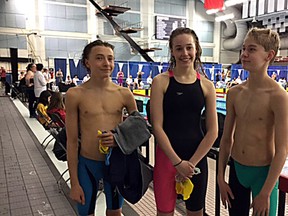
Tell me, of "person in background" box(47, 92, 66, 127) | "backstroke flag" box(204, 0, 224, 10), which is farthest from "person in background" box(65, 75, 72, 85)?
"person in background" box(47, 92, 66, 127)

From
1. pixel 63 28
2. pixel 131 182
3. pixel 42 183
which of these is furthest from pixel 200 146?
pixel 63 28

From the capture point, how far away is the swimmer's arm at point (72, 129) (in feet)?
5.17

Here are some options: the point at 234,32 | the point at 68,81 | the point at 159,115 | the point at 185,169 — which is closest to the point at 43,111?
the point at 159,115

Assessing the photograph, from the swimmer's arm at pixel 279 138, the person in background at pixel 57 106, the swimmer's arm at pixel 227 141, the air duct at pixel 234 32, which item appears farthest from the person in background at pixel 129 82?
the swimmer's arm at pixel 279 138

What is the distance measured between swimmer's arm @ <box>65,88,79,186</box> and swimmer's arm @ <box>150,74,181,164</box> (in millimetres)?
439

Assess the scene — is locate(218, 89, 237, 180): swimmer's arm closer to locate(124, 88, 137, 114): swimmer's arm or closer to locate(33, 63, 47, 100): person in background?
locate(124, 88, 137, 114): swimmer's arm

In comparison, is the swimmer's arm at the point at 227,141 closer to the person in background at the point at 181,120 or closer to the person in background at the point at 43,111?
the person in background at the point at 181,120

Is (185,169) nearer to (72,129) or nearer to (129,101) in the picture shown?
(129,101)

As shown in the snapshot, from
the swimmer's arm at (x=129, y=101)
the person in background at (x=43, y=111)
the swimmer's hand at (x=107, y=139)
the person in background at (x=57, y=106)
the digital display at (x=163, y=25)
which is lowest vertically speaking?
the person in background at (x=43, y=111)

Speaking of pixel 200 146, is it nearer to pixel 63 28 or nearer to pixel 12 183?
pixel 12 183

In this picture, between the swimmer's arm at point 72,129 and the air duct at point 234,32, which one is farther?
the air duct at point 234,32

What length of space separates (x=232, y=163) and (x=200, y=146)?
0.20 meters

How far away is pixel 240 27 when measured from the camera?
73.4ft

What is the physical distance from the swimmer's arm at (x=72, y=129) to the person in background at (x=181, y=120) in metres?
0.44
